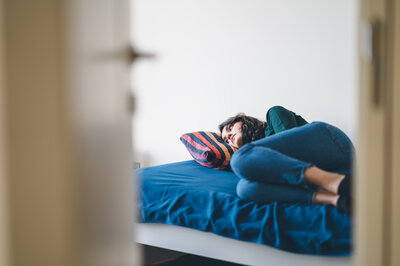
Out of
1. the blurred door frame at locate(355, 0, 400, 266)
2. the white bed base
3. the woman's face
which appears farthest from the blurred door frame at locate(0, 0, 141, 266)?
the woman's face

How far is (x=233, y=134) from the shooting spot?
7.07ft

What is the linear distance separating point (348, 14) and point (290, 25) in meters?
0.41

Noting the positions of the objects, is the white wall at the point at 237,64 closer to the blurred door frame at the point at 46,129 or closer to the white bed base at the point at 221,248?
the white bed base at the point at 221,248

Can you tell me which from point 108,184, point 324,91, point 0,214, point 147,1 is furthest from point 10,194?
point 147,1

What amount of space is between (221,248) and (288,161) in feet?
1.56

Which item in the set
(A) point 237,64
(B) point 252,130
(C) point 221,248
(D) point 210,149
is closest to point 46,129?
(C) point 221,248

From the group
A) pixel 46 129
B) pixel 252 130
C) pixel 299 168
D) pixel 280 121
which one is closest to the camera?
pixel 46 129

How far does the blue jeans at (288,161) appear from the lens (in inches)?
50.4

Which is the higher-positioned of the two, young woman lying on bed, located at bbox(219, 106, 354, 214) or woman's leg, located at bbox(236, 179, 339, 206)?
young woman lying on bed, located at bbox(219, 106, 354, 214)

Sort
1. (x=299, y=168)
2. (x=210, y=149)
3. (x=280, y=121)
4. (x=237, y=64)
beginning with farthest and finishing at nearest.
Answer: (x=237, y=64), (x=210, y=149), (x=280, y=121), (x=299, y=168)

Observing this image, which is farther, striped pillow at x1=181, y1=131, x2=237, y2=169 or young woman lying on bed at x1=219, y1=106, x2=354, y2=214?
striped pillow at x1=181, y1=131, x2=237, y2=169

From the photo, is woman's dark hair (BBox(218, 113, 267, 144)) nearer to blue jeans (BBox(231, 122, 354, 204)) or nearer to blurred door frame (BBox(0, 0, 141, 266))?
blue jeans (BBox(231, 122, 354, 204))

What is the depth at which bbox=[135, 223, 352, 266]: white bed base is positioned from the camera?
4.02 ft

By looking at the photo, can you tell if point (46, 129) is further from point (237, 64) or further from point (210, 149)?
point (237, 64)
